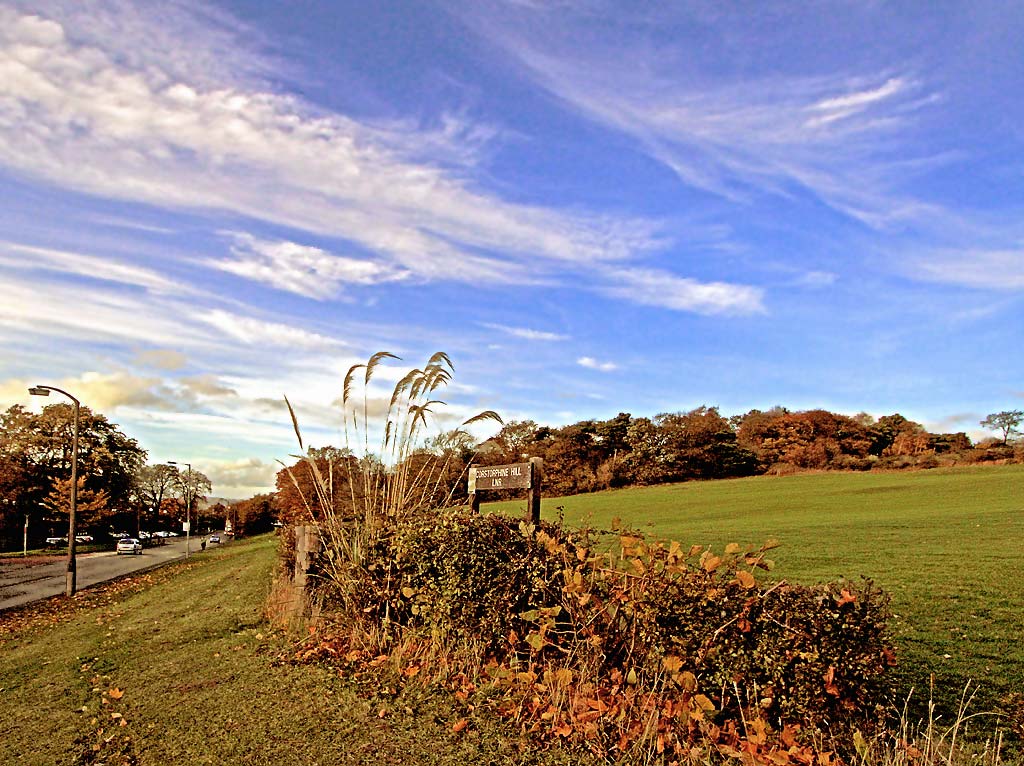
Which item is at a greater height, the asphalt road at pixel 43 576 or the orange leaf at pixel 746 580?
the orange leaf at pixel 746 580

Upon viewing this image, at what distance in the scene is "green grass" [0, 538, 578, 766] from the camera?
4.59 metres

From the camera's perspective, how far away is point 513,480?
25.6 feet

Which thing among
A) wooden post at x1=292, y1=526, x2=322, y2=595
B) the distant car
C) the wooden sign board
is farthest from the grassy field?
the distant car

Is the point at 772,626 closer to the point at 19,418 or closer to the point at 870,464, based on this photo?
the point at 870,464

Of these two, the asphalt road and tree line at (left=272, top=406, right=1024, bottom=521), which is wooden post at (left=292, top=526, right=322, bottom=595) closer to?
the asphalt road

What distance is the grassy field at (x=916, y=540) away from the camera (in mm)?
6852

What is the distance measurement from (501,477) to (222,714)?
364 cm

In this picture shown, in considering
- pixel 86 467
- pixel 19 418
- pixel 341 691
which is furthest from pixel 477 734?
pixel 19 418

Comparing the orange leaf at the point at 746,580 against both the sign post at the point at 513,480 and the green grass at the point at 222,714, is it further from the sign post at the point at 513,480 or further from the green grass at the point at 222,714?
the sign post at the point at 513,480

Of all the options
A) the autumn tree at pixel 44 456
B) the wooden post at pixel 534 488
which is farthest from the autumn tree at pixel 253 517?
the wooden post at pixel 534 488

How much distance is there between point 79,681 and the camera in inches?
284

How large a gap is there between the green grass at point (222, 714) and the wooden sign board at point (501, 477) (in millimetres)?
2613

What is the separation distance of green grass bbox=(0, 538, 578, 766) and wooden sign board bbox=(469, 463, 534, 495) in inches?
103

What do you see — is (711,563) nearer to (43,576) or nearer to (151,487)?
(43,576)
